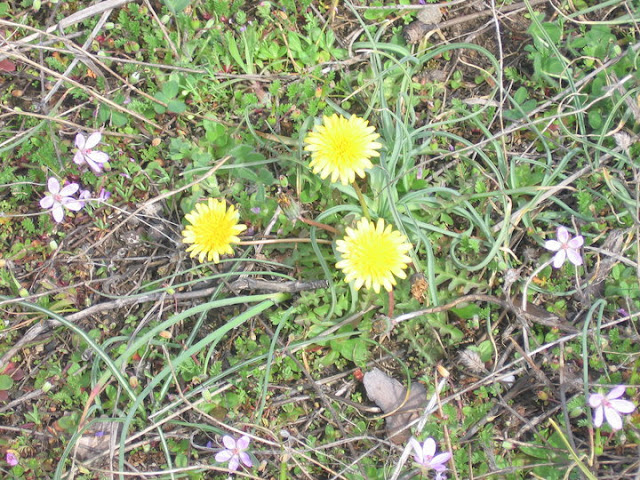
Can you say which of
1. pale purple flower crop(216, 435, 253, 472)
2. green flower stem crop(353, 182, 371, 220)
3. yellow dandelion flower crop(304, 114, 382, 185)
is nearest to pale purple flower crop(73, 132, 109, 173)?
yellow dandelion flower crop(304, 114, 382, 185)

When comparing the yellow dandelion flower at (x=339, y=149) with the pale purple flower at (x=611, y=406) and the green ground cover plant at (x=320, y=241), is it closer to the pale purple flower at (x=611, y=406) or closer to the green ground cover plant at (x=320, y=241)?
the green ground cover plant at (x=320, y=241)

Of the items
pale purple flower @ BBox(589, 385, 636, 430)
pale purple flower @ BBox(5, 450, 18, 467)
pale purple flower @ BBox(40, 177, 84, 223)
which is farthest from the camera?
pale purple flower @ BBox(40, 177, 84, 223)

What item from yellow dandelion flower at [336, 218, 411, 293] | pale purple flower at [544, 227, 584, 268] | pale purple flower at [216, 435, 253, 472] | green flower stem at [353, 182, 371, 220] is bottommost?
pale purple flower at [216, 435, 253, 472]

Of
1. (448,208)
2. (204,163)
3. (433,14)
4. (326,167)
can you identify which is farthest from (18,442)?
(433,14)

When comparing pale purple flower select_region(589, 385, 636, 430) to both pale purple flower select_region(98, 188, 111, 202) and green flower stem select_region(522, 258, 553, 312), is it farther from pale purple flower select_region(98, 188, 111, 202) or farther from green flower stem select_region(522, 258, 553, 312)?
pale purple flower select_region(98, 188, 111, 202)

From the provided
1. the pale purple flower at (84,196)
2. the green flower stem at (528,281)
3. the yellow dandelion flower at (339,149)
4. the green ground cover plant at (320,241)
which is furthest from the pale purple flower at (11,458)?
the green flower stem at (528,281)

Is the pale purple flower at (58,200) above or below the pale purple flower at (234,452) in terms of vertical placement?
above

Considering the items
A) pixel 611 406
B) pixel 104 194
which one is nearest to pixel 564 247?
pixel 611 406
